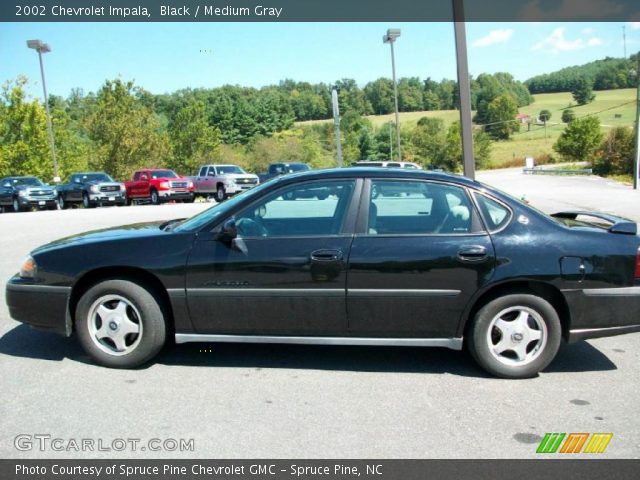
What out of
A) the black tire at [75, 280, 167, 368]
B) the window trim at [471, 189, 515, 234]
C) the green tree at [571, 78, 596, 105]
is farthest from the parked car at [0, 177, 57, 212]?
the green tree at [571, 78, 596, 105]

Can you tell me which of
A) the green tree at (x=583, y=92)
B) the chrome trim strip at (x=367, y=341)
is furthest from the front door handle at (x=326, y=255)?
the green tree at (x=583, y=92)

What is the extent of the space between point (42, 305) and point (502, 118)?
4273 inches

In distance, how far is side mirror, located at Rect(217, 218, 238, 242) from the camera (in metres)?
4.42

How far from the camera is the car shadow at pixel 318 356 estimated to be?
468 cm

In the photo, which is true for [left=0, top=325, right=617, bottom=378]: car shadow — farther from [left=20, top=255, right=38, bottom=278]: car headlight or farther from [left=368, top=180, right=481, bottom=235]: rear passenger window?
[left=368, top=180, right=481, bottom=235]: rear passenger window

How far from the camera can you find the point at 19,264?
9.60 m

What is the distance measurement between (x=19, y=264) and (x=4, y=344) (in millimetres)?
4820

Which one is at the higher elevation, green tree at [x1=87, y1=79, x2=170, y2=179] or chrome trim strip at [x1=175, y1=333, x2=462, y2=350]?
green tree at [x1=87, y1=79, x2=170, y2=179]

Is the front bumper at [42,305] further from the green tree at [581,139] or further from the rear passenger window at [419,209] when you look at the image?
the green tree at [581,139]

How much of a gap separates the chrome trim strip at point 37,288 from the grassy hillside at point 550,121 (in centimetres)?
7216

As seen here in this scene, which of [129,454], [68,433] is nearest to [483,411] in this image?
[129,454]

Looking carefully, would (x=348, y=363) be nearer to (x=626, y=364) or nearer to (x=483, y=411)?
(x=483, y=411)

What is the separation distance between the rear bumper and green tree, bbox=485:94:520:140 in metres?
103

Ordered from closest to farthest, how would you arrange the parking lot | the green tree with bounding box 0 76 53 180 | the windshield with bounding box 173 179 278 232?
the parking lot, the windshield with bounding box 173 179 278 232, the green tree with bounding box 0 76 53 180
